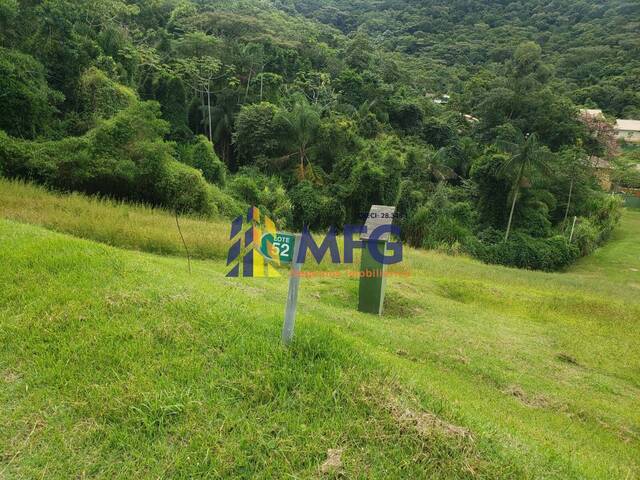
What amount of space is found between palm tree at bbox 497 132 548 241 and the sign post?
22.6 metres

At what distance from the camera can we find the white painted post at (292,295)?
2930 millimetres

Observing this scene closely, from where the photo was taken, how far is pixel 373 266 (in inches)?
282

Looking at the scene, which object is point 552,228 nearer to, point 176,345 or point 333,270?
point 333,270

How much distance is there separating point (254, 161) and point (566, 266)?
20845 mm

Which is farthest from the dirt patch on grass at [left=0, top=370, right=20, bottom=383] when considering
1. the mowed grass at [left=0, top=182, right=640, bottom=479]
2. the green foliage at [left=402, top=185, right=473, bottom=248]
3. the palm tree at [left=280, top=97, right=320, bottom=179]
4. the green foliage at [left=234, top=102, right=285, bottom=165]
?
the green foliage at [left=234, top=102, right=285, bottom=165]

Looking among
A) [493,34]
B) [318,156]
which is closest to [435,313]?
[318,156]

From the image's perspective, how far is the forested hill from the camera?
170 ft

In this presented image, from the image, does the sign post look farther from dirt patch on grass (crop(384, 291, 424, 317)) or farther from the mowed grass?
the mowed grass

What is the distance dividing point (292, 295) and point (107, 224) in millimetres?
7847

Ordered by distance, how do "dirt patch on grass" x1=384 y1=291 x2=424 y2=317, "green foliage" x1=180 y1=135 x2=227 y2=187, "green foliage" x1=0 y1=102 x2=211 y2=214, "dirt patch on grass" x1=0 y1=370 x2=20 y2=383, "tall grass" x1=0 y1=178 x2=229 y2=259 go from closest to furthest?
"dirt patch on grass" x1=0 y1=370 x2=20 y2=383 → "dirt patch on grass" x1=384 y1=291 x2=424 y2=317 → "tall grass" x1=0 y1=178 x2=229 y2=259 → "green foliage" x1=0 y1=102 x2=211 y2=214 → "green foliage" x1=180 y1=135 x2=227 y2=187

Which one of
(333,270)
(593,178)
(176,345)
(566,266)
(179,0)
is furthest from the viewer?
(179,0)

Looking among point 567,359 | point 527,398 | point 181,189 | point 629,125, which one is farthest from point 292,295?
point 629,125

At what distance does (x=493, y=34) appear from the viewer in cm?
6856

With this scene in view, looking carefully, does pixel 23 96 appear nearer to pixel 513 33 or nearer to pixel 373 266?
pixel 373 266
